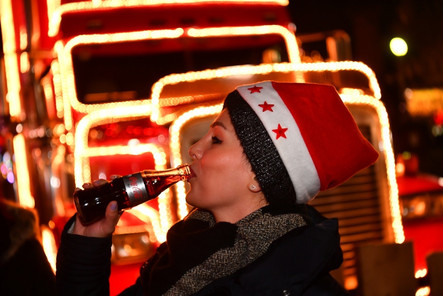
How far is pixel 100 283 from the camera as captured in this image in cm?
226

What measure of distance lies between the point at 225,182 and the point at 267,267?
382 millimetres

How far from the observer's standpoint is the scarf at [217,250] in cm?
202

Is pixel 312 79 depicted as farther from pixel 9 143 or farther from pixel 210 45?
pixel 9 143

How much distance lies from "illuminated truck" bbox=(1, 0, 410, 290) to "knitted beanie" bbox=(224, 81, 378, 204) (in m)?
1.60

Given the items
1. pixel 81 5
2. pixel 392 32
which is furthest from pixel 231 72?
pixel 392 32

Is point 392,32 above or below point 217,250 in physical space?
below

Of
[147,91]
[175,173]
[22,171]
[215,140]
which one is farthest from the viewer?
[22,171]

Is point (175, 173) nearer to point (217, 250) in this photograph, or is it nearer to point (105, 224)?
point (105, 224)

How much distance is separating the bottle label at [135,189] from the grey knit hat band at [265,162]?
0.44m

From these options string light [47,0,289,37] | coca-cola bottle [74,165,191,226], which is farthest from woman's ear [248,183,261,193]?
string light [47,0,289,37]

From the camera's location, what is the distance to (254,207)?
218 cm

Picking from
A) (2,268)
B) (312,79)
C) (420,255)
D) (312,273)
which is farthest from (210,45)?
(312,273)

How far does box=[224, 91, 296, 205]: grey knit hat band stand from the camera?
83.7 inches

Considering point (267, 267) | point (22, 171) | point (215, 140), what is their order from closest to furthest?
1. point (267, 267)
2. point (215, 140)
3. point (22, 171)
